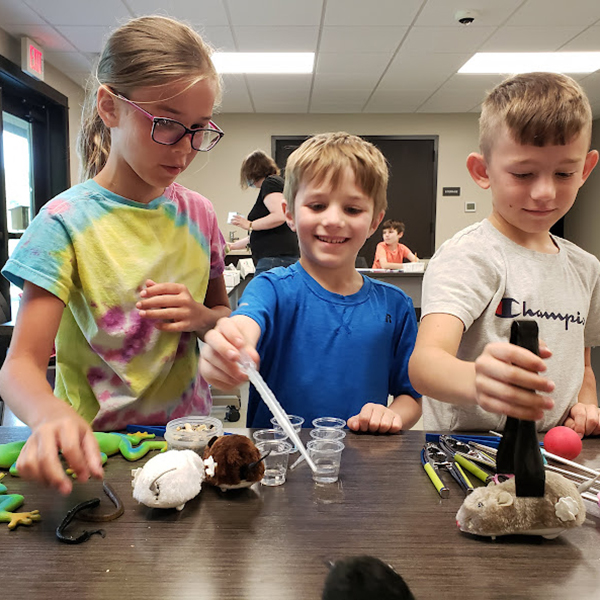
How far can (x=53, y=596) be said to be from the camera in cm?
46

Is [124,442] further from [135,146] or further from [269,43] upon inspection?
[269,43]

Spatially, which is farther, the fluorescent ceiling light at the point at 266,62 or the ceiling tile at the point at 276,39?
the fluorescent ceiling light at the point at 266,62

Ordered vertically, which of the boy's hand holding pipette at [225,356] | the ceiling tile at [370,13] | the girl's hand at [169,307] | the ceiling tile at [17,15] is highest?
the ceiling tile at [370,13]

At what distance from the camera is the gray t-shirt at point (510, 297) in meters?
0.91

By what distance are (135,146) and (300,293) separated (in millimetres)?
424

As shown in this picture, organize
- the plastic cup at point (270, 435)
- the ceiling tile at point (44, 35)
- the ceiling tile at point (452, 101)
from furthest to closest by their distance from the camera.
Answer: the ceiling tile at point (452, 101), the ceiling tile at point (44, 35), the plastic cup at point (270, 435)

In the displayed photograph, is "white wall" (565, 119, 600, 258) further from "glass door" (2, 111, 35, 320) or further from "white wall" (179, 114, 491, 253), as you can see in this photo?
"glass door" (2, 111, 35, 320)

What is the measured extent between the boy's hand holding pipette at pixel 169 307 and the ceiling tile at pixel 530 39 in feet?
14.7

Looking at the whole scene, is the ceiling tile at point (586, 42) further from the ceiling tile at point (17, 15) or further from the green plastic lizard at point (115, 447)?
the green plastic lizard at point (115, 447)

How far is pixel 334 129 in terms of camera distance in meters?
7.25

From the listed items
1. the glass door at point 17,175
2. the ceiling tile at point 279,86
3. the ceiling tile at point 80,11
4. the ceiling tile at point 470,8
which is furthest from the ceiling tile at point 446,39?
the glass door at point 17,175

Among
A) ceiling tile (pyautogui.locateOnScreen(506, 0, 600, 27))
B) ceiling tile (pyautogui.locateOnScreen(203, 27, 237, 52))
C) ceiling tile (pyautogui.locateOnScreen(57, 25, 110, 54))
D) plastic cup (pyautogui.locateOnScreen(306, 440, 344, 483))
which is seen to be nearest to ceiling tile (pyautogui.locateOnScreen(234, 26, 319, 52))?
ceiling tile (pyautogui.locateOnScreen(203, 27, 237, 52))

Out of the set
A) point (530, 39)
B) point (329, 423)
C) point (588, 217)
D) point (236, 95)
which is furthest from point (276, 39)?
point (588, 217)

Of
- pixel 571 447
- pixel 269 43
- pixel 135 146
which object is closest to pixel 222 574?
pixel 571 447
